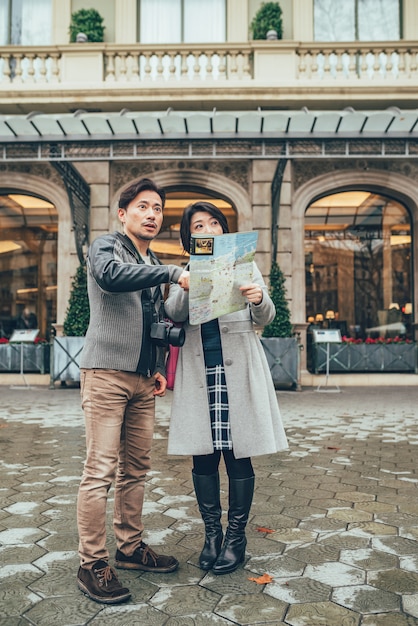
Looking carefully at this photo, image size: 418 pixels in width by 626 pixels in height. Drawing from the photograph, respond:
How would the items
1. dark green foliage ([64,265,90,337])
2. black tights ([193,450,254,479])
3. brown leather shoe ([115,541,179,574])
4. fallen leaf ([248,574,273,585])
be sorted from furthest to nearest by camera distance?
dark green foliage ([64,265,90,337])
black tights ([193,450,254,479])
brown leather shoe ([115,541,179,574])
fallen leaf ([248,574,273,585])

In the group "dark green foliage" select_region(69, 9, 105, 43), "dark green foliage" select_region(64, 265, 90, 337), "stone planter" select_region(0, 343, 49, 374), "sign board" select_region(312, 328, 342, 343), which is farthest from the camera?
"dark green foliage" select_region(69, 9, 105, 43)

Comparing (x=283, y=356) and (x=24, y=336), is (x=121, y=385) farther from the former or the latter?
(x=24, y=336)

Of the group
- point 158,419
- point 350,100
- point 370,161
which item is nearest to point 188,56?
point 350,100

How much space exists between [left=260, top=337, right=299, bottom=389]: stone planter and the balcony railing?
19.6 ft

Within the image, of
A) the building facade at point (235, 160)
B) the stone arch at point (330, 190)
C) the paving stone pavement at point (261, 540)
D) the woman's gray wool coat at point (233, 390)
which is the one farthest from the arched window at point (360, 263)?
the woman's gray wool coat at point (233, 390)

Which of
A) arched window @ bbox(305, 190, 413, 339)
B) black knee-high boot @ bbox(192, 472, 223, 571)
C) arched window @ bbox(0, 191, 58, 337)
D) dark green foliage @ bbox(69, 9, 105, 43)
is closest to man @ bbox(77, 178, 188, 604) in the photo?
black knee-high boot @ bbox(192, 472, 223, 571)

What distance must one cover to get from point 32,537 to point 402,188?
40.6 ft

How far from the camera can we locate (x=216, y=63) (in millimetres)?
13164

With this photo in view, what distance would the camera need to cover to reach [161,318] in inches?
119

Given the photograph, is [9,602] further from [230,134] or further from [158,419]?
[230,134]

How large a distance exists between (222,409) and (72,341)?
29.5 feet

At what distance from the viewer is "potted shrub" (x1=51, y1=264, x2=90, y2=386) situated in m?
11.6

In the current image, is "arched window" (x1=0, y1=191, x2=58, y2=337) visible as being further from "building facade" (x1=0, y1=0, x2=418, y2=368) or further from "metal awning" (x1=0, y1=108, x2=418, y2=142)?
"metal awning" (x1=0, y1=108, x2=418, y2=142)

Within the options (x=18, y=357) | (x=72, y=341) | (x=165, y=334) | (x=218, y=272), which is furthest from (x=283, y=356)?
(x=218, y=272)
